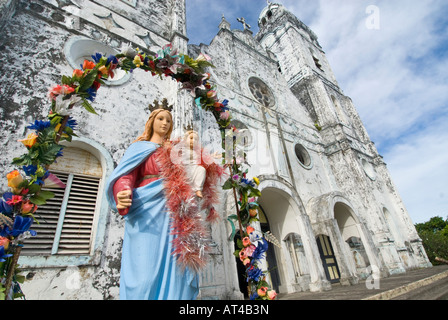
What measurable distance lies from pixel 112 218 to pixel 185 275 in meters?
2.51

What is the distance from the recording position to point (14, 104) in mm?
3574

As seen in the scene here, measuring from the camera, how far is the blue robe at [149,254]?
166 centimetres

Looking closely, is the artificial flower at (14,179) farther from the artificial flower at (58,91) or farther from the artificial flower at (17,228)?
the artificial flower at (58,91)

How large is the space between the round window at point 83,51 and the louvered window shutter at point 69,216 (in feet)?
6.22

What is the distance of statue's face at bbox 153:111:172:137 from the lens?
2.44 m

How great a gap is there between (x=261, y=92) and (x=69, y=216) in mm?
9346

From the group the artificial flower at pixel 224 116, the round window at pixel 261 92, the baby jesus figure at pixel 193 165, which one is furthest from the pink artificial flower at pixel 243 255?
the round window at pixel 261 92

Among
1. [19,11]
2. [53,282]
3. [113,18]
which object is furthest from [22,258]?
[113,18]

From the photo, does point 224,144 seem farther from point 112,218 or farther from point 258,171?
point 258,171

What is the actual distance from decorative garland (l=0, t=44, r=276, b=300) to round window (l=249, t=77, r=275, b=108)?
738cm

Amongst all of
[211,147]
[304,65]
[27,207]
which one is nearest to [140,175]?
[27,207]

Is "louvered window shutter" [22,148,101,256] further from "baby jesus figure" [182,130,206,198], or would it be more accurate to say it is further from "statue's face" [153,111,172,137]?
"baby jesus figure" [182,130,206,198]

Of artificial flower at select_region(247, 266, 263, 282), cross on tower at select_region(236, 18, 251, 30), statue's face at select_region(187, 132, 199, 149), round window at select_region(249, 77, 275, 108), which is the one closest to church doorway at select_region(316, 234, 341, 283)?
round window at select_region(249, 77, 275, 108)

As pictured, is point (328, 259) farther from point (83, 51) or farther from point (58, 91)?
point (83, 51)
